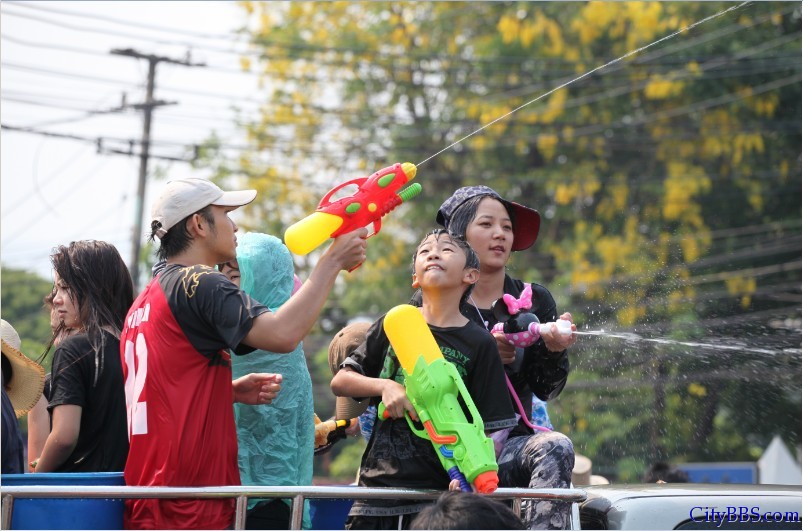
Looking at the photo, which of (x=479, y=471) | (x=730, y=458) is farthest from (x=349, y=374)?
(x=730, y=458)

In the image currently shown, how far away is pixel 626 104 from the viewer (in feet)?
64.5

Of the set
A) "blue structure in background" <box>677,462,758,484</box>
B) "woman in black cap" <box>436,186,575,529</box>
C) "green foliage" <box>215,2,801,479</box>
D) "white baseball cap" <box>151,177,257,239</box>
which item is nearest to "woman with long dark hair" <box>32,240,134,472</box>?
"white baseball cap" <box>151,177,257,239</box>

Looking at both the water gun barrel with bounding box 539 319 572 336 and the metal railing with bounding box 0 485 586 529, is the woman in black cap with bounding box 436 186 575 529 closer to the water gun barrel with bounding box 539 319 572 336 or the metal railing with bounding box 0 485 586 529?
the water gun barrel with bounding box 539 319 572 336

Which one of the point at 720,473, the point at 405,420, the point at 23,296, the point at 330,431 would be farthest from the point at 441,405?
the point at 23,296

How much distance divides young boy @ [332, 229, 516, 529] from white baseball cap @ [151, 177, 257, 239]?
0.77 meters

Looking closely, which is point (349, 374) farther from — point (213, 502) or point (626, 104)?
point (626, 104)

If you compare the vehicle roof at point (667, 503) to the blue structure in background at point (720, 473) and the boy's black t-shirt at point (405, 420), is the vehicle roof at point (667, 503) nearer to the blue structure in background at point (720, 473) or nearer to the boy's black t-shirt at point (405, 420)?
the boy's black t-shirt at point (405, 420)

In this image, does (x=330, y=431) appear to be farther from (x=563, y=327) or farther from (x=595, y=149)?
(x=595, y=149)

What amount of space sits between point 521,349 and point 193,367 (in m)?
1.55

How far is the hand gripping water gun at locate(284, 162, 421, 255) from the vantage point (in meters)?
4.07

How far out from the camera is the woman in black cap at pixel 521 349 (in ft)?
14.4

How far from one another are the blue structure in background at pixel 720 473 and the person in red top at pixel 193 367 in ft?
37.1

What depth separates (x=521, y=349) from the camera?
4957 millimetres

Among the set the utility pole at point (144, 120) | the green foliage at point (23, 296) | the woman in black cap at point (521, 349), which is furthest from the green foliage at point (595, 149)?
the woman in black cap at point (521, 349)
